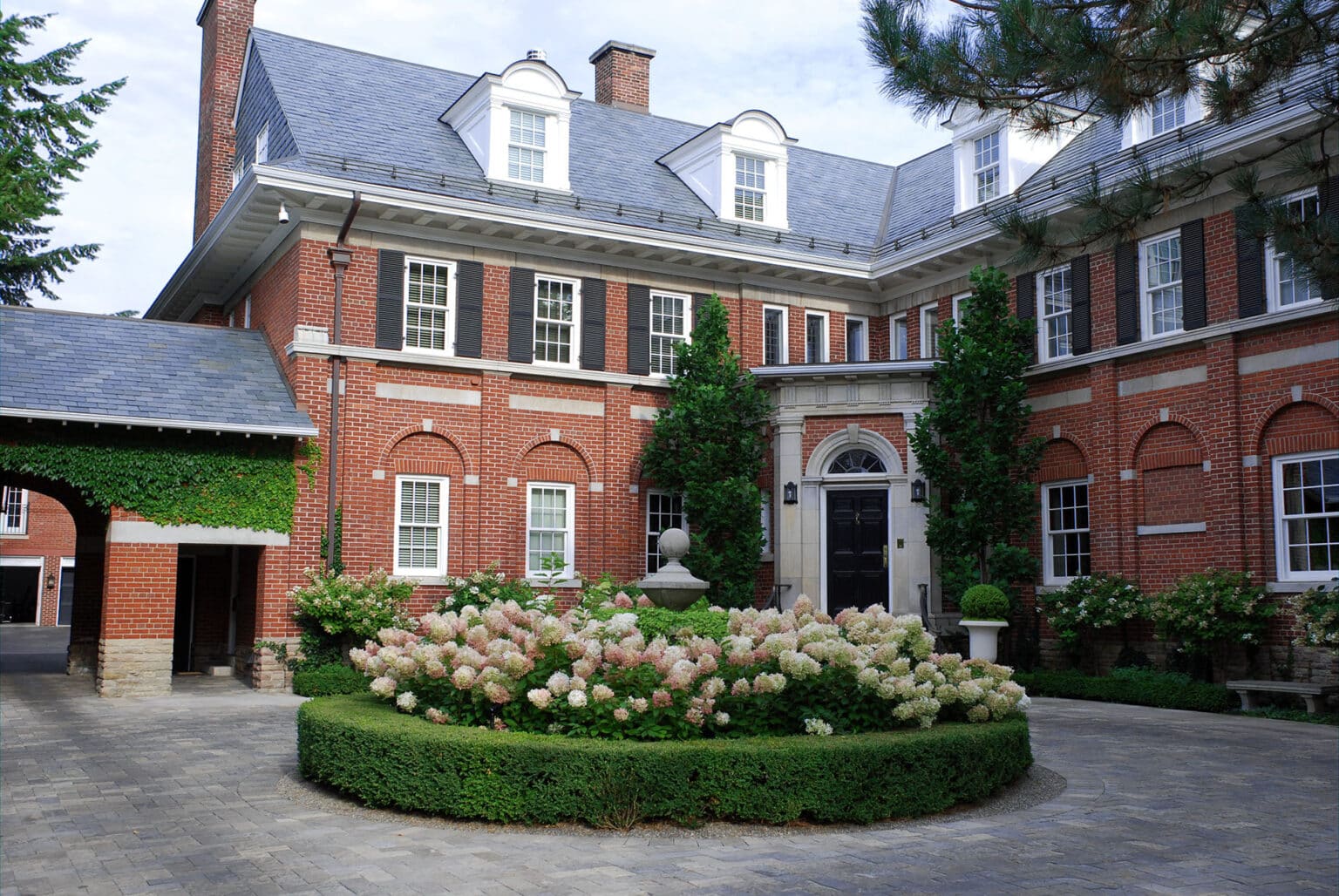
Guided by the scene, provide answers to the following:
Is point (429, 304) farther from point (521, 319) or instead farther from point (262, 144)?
point (262, 144)

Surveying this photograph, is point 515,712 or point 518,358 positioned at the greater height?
point 518,358

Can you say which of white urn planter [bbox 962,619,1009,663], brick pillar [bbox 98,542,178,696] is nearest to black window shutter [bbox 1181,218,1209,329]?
white urn planter [bbox 962,619,1009,663]

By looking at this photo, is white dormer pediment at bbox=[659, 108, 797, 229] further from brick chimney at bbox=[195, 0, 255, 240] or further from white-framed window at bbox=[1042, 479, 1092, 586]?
brick chimney at bbox=[195, 0, 255, 240]

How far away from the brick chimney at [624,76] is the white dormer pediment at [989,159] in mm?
7264

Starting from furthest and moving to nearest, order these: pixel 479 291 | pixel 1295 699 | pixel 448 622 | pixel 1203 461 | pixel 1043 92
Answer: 1. pixel 479 291
2. pixel 1203 461
3. pixel 1295 699
4. pixel 448 622
5. pixel 1043 92

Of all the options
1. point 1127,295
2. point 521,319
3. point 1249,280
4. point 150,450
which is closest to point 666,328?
point 521,319

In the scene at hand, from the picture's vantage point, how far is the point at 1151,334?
17.3 metres

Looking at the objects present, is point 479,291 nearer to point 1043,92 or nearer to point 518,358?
point 518,358

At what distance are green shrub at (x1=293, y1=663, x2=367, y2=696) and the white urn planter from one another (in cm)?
884

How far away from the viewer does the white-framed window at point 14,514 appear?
39.8 metres

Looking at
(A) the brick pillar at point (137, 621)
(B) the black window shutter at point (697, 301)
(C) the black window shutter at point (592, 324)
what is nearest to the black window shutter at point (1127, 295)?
(B) the black window shutter at point (697, 301)

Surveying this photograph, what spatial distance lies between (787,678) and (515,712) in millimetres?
2015

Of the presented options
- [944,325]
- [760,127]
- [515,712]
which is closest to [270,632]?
[515,712]

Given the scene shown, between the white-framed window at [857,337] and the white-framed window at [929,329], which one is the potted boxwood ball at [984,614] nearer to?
the white-framed window at [929,329]
